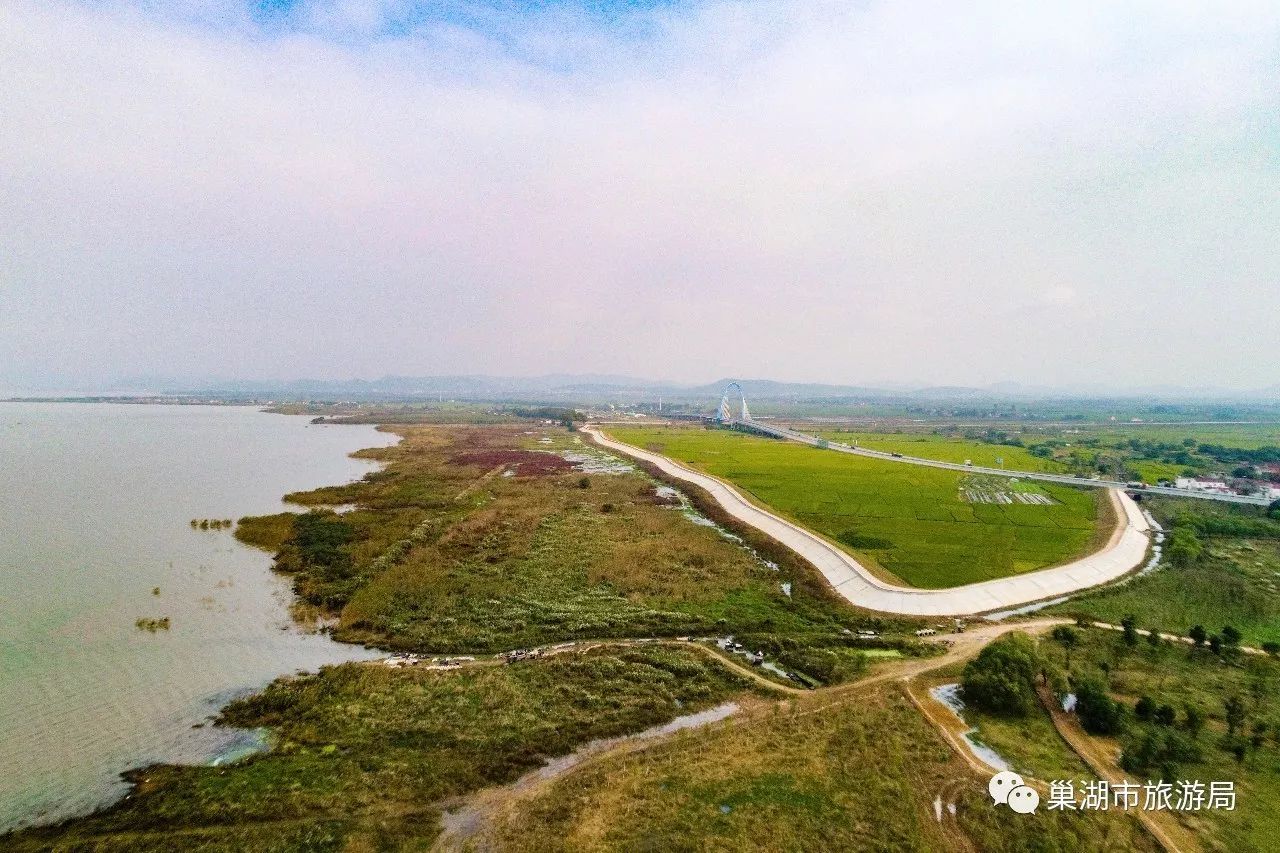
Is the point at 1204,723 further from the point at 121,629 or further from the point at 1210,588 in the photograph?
the point at 121,629

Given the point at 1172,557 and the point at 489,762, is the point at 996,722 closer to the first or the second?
the point at 489,762

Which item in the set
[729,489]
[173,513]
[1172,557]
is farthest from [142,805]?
[1172,557]

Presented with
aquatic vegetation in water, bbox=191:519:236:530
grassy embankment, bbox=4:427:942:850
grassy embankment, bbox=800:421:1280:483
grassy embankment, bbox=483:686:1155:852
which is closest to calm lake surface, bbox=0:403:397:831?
aquatic vegetation in water, bbox=191:519:236:530

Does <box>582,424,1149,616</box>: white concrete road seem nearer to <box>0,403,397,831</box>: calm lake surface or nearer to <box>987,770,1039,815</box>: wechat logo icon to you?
<box>987,770,1039,815</box>: wechat logo icon

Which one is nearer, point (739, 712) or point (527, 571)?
point (739, 712)

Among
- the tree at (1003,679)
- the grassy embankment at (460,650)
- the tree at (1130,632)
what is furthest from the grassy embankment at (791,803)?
the tree at (1130,632)

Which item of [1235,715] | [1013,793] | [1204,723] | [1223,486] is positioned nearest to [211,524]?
[1013,793]
